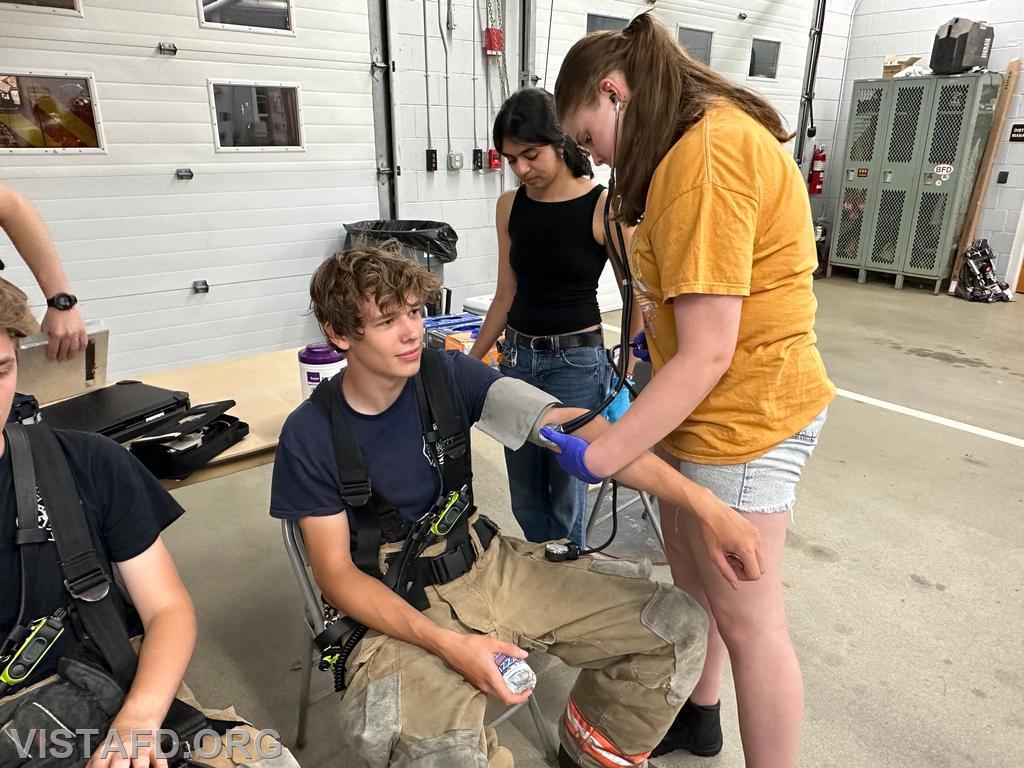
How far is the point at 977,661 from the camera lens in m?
1.92

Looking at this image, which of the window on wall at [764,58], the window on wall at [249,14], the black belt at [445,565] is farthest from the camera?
the window on wall at [764,58]

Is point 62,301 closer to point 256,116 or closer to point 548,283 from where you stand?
point 548,283

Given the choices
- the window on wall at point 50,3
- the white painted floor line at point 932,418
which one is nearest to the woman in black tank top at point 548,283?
the white painted floor line at point 932,418

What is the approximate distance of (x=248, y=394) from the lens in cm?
189

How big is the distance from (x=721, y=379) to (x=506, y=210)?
42.5 inches

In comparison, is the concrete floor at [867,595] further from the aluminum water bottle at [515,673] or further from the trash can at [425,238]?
the trash can at [425,238]

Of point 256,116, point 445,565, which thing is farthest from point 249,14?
point 445,565

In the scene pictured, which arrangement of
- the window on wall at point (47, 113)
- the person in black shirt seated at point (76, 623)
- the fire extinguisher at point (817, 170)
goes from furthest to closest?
the fire extinguisher at point (817, 170) → the window on wall at point (47, 113) → the person in black shirt seated at point (76, 623)

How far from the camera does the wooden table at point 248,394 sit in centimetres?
154

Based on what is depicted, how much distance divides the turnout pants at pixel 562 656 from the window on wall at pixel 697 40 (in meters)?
5.28

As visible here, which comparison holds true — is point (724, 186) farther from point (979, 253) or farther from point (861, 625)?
point (979, 253)

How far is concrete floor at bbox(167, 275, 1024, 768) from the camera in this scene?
1.69m

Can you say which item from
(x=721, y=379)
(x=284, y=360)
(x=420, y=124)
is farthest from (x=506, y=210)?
(x=420, y=124)

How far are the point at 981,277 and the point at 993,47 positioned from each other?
84.2 inches
